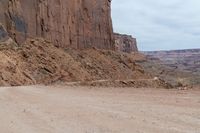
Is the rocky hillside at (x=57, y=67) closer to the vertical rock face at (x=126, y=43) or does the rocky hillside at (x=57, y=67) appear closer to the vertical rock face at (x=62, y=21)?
the vertical rock face at (x=62, y=21)

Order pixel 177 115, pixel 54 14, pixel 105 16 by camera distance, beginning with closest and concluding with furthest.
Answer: pixel 177 115, pixel 54 14, pixel 105 16

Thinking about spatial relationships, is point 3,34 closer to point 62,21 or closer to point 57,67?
point 57,67

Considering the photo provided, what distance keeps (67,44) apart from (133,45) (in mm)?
113223

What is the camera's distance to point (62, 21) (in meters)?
65.3

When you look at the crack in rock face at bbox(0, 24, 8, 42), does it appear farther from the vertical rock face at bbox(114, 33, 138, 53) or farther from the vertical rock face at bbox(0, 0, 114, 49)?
the vertical rock face at bbox(114, 33, 138, 53)

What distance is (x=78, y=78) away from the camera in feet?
170

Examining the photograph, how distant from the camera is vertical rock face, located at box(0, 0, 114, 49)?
52531mm

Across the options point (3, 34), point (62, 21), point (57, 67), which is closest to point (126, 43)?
point (62, 21)

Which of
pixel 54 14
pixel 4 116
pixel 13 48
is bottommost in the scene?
pixel 4 116

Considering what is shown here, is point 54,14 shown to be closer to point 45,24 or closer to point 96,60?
point 45,24

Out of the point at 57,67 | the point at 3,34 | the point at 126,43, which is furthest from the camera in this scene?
the point at 126,43

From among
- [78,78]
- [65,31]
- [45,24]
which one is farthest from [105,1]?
[78,78]

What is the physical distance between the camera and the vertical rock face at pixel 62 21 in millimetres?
52531

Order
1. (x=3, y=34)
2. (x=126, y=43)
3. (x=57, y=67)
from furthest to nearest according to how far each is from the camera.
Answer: (x=126, y=43) → (x=57, y=67) → (x=3, y=34)
